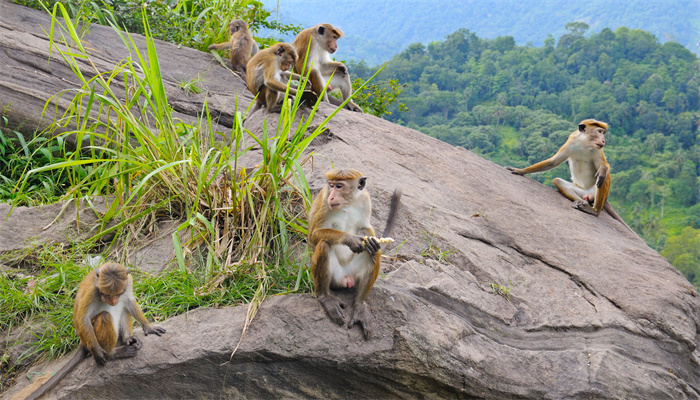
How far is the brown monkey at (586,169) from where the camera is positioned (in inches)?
280

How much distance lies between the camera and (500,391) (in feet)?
12.3

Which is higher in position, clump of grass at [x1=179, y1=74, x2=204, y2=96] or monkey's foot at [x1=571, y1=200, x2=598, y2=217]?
clump of grass at [x1=179, y1=74, x2=204, y2=96]

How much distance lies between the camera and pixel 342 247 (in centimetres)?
387

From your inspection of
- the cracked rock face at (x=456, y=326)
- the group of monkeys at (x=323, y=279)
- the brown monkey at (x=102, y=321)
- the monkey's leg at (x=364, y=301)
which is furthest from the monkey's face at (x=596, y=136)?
the brown monkey at (x=102, y=321)

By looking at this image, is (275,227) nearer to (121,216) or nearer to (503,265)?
(121,216)

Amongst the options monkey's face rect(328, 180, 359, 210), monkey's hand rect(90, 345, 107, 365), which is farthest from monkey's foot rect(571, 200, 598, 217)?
monkey's hand rect(90, 345, 107, 365)

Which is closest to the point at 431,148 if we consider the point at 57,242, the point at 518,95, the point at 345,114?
the point at 345,114

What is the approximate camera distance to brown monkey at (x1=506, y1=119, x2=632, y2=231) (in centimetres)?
712

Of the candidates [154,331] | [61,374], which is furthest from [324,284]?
[61,374]

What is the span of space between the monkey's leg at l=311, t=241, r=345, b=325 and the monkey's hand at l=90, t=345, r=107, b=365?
1479 mm

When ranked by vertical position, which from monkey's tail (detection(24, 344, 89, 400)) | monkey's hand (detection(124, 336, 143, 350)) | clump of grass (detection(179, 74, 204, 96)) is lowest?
monkey's tail (detection(24, 344, 89, 400))

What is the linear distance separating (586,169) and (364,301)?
5.06 metres

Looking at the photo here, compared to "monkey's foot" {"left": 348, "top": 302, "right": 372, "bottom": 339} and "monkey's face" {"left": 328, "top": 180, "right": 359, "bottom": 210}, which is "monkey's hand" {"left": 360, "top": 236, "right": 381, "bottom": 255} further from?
"monkey's foot" {"left": 348, "top": 302, "right": 372, "bottom": 339}

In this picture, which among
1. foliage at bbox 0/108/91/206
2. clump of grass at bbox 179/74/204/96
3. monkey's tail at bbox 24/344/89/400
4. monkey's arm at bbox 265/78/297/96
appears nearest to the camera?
monkey's tail at bbox 24/344/89/400
